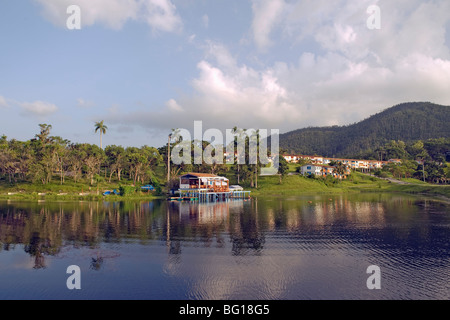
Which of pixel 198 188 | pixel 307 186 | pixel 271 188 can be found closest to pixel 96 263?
pixel 198 188

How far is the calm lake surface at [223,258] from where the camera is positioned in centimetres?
1723

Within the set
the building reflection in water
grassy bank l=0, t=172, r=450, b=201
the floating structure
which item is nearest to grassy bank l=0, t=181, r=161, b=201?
grassy bank l=0, t=172, r=450, b=201

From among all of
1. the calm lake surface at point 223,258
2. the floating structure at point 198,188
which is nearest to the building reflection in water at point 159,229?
the calm lake surface at point 223,258

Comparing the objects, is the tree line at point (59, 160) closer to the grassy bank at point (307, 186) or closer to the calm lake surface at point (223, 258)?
the grassy bank at point (307, 186)

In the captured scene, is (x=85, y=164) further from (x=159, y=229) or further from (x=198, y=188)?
(x=159, y=229)

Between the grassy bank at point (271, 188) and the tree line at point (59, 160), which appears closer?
the grassy bank at point (271, 188)

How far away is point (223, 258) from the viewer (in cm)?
2328

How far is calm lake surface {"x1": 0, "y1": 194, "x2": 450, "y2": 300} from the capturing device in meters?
17.2

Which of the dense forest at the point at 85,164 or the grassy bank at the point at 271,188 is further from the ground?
the dense forest at the point at 85,164

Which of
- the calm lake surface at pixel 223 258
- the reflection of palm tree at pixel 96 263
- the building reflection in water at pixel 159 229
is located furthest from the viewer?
the building reflection in water at pixel 159 229

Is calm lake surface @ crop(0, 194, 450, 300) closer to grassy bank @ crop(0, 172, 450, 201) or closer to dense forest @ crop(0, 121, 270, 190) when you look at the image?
grassy bank @ crop(0, 172, 450, 201)

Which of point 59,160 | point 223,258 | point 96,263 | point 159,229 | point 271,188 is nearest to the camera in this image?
point 96,263

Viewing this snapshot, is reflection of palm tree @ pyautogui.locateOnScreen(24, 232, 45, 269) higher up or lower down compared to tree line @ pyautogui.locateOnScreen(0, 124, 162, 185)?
lower down

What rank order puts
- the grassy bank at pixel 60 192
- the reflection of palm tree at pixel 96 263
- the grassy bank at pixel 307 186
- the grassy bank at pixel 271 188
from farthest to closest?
1. the grassy bank at pixel 307 186
2. the grassy bank at pixel 271 188
3. the grassy bank at pixel 60 192
4. the reflection of palm tree at pixel 96 263
